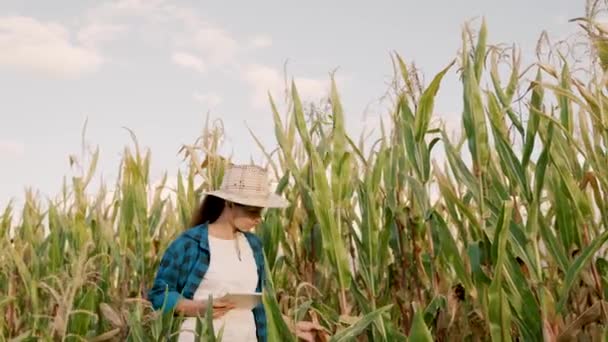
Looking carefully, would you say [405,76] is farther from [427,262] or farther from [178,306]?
[178,306]

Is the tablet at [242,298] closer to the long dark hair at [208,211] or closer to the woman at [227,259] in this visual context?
the woman at [227,259]

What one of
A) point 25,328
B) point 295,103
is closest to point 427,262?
point 295,103

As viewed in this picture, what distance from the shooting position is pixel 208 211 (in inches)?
89.4

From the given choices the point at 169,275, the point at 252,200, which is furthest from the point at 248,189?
the point at 169,275

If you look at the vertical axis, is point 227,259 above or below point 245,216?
below

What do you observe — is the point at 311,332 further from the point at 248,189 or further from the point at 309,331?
the point at 248,189

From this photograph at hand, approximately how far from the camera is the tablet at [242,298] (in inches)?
71.6

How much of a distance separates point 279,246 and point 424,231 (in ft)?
2.01

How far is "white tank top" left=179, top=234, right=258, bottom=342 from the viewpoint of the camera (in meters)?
2.05

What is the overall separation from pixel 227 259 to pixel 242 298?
31 centimetres

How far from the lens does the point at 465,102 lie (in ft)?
5.43

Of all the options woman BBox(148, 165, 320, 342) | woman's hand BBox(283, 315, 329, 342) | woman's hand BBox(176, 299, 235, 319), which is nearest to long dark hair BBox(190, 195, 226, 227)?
woman BBox(148, 165, 320, 342)

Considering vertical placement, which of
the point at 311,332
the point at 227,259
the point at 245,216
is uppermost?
the point at 245,216

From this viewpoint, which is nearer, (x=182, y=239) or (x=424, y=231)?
(x=424, y=231)
